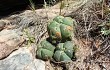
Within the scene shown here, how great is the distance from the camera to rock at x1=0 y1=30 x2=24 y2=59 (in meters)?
4.54

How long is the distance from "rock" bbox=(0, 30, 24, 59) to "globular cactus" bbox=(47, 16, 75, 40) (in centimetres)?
61

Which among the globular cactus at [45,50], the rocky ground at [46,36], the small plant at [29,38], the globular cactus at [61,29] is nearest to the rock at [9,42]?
the rocky ground at [46,36]

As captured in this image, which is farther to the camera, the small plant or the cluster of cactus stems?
the small plant

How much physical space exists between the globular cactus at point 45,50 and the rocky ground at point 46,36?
85 mm

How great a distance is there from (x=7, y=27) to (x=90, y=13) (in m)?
1.49

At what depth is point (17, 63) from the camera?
4.28m

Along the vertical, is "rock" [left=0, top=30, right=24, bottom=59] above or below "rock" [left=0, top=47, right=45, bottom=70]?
above

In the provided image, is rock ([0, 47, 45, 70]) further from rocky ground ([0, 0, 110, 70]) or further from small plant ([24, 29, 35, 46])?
small plant ([24, 29, 35, 46])

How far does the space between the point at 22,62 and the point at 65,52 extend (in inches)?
24.6

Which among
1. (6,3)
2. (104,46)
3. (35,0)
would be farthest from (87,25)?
(6,3)

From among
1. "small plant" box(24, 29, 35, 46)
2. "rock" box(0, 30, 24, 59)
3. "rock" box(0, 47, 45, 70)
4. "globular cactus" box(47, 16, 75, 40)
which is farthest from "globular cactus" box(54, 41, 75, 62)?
"rock" box(0, 30, 24, 59)

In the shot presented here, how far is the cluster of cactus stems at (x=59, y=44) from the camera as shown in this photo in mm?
4188

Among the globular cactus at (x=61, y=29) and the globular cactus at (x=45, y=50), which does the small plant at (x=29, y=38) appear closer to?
the globular cactus at (x=45, y=50)

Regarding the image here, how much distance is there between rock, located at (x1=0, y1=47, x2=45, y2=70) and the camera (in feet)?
13.8
